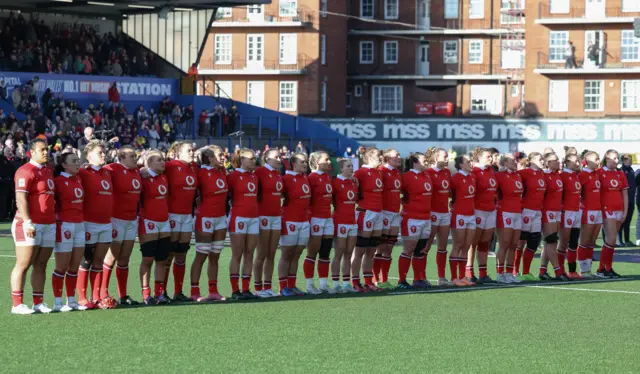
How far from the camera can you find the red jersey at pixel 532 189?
18.0 m

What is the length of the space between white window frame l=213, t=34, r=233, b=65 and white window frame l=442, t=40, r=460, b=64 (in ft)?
44.3

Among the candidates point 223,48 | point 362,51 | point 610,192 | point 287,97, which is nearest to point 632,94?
point 362,51

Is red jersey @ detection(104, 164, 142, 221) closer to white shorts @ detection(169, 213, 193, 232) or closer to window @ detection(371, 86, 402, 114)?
white shorts @ detection(169, 213, 193, 232)

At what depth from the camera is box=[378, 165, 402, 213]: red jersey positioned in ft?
54.9

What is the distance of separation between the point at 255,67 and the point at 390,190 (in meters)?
55.6

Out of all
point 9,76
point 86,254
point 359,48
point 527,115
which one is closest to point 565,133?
point 527,115

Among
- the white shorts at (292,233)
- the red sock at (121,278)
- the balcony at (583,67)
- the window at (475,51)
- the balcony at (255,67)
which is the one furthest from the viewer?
the window at (475,51)

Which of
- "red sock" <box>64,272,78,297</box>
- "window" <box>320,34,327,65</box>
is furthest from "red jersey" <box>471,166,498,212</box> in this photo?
"window" <box>320,34,327,65</box>

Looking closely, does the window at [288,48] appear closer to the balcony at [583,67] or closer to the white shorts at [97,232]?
the balcony at [583,67]

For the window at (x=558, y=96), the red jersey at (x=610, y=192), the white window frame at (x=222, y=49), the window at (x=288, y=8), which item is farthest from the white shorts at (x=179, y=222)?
the white window frame at (x=222, y=49)

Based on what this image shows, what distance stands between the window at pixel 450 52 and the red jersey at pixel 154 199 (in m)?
62.0

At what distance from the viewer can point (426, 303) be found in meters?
14.9

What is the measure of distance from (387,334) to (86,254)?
13.1ft

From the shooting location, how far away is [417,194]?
663 inches
